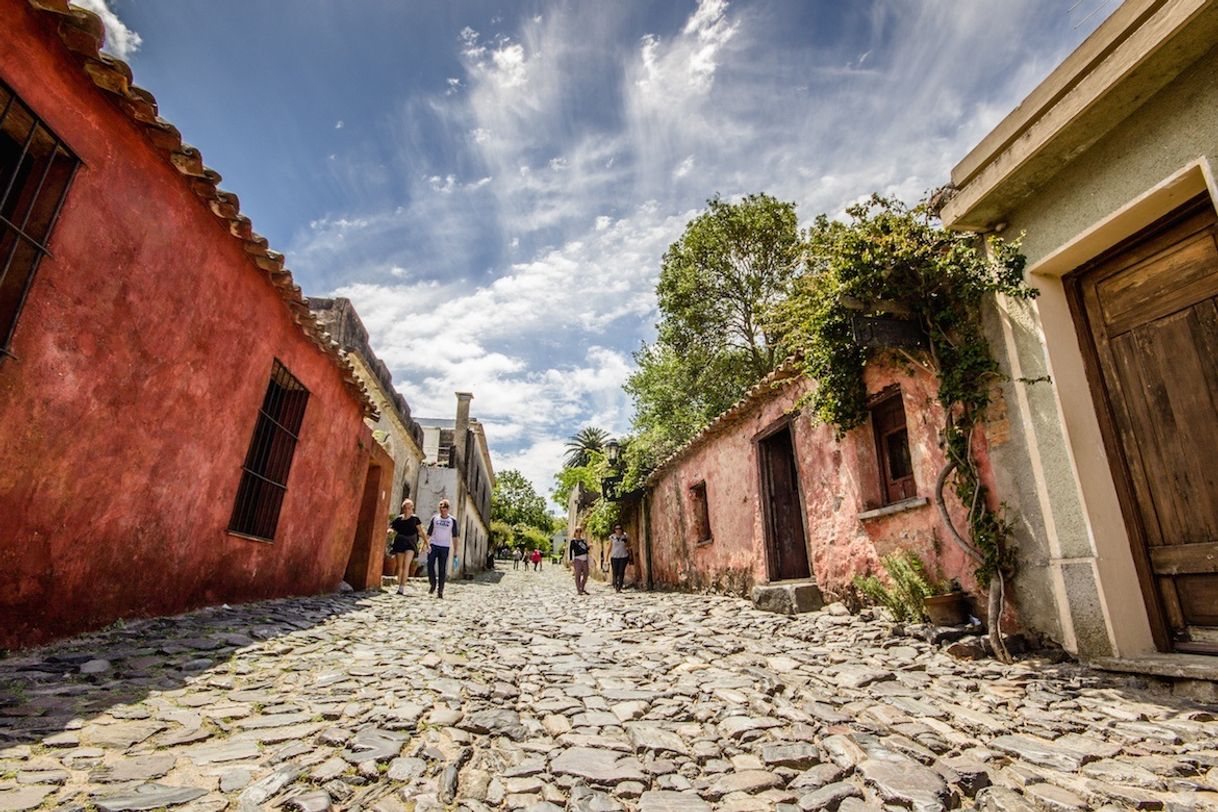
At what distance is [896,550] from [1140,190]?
3.56 metres

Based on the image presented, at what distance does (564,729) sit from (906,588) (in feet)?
12.8

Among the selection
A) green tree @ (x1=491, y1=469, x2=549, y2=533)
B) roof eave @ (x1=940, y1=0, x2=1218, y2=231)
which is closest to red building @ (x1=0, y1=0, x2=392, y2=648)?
roof eave @ (x1=940, y1=0, x2=1218, y2=231)

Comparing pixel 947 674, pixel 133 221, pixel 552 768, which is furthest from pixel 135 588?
pixel 947 674

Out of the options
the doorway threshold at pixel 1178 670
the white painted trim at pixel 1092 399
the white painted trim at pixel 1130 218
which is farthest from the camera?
the white painted trim at pixel 1092 399

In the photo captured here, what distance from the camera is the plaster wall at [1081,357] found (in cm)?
368

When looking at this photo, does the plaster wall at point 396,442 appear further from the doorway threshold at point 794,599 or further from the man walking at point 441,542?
the doorway threshold at point 794,599

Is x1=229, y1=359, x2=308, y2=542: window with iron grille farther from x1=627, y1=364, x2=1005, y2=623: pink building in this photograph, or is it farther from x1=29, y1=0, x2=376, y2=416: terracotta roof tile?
x1=627, y1=364, x2=1005, y2=623: pink building

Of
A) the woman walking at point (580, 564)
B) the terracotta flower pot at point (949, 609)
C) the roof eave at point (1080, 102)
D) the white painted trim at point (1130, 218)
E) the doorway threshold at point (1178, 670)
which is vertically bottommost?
the doorway threshold at point (1178, 670)

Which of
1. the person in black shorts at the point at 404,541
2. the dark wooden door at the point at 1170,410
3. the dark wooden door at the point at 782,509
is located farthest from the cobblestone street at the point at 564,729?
the person in black shorts at the point at 404,541

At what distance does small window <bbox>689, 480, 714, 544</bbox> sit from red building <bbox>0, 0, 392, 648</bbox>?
26.1 feet

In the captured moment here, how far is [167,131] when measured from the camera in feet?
13.5

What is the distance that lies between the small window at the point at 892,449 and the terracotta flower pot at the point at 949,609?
4.76ft

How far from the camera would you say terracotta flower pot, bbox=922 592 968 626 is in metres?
4.88

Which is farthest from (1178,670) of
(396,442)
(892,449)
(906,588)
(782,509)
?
(396,442)
